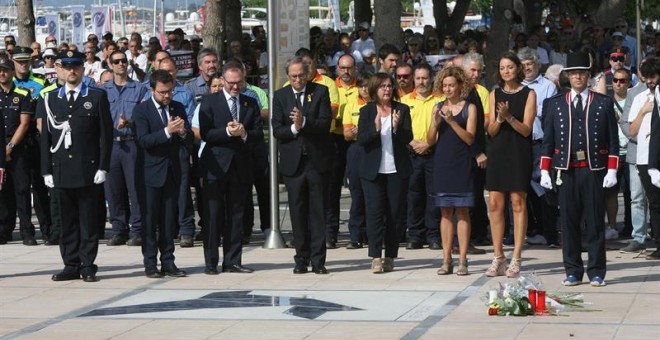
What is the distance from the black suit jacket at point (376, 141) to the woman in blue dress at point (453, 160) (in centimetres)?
26

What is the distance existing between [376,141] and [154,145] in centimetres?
196

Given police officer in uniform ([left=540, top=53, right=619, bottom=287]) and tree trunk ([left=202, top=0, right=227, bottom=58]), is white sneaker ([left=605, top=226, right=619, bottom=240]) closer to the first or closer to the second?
police officer in uniform ([left=540, top=53, right=619, bottom=287])

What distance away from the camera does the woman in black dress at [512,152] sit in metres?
13.7

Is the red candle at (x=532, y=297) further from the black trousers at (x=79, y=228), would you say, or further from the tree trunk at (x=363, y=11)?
the tree trunk at (x=363, y=11)

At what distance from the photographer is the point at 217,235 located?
47.3 ft

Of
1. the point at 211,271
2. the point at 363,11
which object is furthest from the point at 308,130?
the point at 363,11

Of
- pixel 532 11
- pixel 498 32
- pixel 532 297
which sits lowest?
pixel 532 297

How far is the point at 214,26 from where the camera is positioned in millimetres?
25281

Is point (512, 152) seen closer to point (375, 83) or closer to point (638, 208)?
point (375, 83)

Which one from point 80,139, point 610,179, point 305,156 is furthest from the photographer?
point 305,156

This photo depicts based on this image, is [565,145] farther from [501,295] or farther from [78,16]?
[78,16]

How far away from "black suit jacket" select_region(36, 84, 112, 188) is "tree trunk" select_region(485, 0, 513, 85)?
48.5 feet

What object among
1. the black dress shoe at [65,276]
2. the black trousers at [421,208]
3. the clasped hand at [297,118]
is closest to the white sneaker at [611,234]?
the black trousers at [421,208]

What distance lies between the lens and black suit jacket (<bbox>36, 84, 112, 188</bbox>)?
13.9 meters
